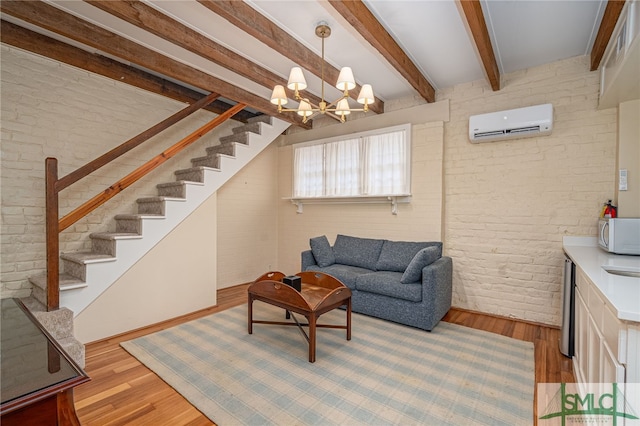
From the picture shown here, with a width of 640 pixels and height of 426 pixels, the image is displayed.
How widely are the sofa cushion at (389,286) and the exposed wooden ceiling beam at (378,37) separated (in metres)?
2.24

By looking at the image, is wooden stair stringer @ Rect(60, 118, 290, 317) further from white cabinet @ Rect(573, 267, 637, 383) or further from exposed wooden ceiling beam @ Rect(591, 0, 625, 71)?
exposed wooden ceiling beam @ Rect(591, 0, 625, 71)

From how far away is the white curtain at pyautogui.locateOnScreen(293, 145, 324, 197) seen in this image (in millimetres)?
4949

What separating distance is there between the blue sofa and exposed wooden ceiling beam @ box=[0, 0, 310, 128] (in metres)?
2.38

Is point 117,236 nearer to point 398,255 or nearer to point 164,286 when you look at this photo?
point 164,286

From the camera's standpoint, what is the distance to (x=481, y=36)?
8.02 ft

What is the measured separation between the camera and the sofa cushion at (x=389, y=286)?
10.2 ft

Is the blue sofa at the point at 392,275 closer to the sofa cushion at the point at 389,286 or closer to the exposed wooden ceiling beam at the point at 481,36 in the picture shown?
the sofa cushion at the point at 389,286

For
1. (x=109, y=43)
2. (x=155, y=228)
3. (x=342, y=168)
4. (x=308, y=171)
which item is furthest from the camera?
(x=308, y=171)

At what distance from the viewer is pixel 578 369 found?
2090 mm

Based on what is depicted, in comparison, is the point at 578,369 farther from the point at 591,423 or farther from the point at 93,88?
the point at 93,88

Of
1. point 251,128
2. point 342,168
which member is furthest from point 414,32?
point 251,128

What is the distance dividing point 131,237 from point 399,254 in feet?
10.0

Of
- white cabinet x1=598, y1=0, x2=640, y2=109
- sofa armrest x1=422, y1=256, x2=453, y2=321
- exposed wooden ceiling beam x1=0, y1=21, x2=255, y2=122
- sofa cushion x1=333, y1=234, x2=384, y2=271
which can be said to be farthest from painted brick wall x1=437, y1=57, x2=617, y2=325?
exposed wooden ceiling beam x1=0, y1=21, x2=255, y2=122

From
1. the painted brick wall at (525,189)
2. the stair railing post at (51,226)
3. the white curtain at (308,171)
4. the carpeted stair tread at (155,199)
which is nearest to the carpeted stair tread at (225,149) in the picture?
the carpeted stair tread at (155,199)
